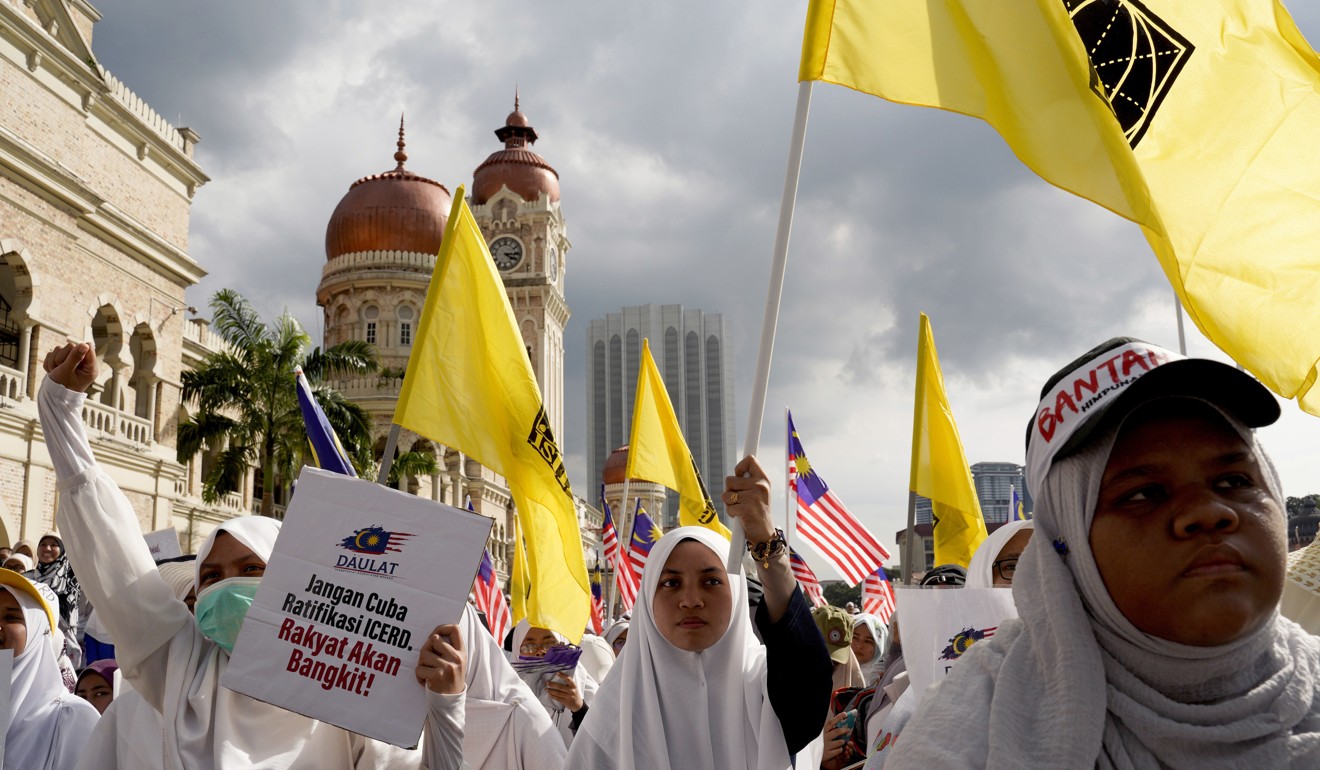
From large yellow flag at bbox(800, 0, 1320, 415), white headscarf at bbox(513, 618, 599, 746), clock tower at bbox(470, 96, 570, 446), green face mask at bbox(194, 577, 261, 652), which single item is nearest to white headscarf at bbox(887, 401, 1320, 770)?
large yellow flag at bbox(800, 0, 1320, 415)

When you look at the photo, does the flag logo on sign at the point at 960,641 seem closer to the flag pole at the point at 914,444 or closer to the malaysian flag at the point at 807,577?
the flag pole at the point at 914,444

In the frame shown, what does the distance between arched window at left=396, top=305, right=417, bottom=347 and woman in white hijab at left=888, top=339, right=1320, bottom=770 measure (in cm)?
4679

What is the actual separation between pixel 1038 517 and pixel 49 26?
21442 mm

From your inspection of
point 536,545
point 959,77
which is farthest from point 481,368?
point 959,77

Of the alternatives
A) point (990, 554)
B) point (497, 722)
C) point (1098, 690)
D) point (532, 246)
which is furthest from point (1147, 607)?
point (532, 246)

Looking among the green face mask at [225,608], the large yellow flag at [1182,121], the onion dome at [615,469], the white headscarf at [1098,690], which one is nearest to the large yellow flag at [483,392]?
the green face mask at [225,608]

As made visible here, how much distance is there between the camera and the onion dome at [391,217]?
158ft

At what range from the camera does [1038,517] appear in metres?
1.60

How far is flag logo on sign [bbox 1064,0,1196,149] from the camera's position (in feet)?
9.64

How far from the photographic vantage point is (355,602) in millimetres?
3150

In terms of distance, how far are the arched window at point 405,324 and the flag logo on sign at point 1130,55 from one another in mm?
45473

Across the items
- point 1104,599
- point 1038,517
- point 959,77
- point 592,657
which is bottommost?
point 592,657

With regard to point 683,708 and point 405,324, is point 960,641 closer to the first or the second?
point 683,708

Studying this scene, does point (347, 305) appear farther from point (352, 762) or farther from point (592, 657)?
point (352, 762)
